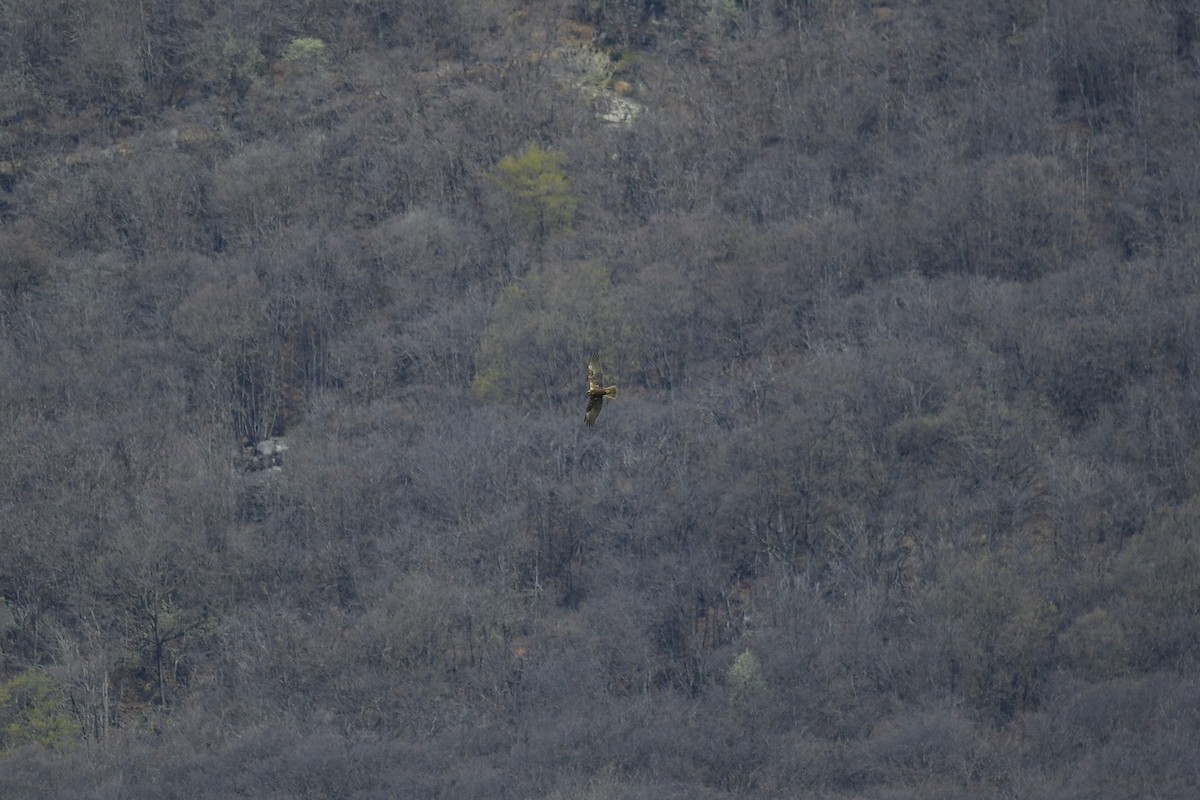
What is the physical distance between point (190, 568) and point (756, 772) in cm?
1767

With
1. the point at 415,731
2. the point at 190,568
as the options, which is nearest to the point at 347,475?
the point at 190,568

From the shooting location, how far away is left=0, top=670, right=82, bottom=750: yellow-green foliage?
Result: 225 ft

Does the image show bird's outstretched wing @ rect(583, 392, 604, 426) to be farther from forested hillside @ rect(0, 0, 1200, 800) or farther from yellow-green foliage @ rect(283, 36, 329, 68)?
yellow-green foliage @ rect(283, 36, 329, 68)

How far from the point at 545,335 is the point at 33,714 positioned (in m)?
20.3

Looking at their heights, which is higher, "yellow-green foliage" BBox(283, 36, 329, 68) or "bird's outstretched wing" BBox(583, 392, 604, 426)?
"bird's outstretched wing" BBox(583, 392, 604, 426)

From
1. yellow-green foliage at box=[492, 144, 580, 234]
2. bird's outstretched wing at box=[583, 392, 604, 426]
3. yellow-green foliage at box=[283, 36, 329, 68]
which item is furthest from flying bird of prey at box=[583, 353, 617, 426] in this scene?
yellow-green foliage at box=[283, 36, 329, 68]

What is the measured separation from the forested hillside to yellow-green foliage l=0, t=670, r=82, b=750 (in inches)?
4.9

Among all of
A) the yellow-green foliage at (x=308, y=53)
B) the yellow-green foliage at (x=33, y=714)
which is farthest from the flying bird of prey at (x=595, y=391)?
the yellow-green foliage at (x=308, y=53)

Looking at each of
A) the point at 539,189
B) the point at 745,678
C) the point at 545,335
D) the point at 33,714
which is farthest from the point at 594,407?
the point at 539,189

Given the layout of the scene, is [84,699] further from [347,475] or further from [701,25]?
[701,25]

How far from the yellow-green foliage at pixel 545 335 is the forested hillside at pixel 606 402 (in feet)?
0.51

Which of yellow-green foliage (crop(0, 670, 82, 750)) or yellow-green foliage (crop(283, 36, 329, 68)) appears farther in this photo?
yellow-green foliage (crop(283, 36, 329, 68))

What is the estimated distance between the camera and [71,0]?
4070 inches

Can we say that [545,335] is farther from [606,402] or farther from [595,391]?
[595,391]
